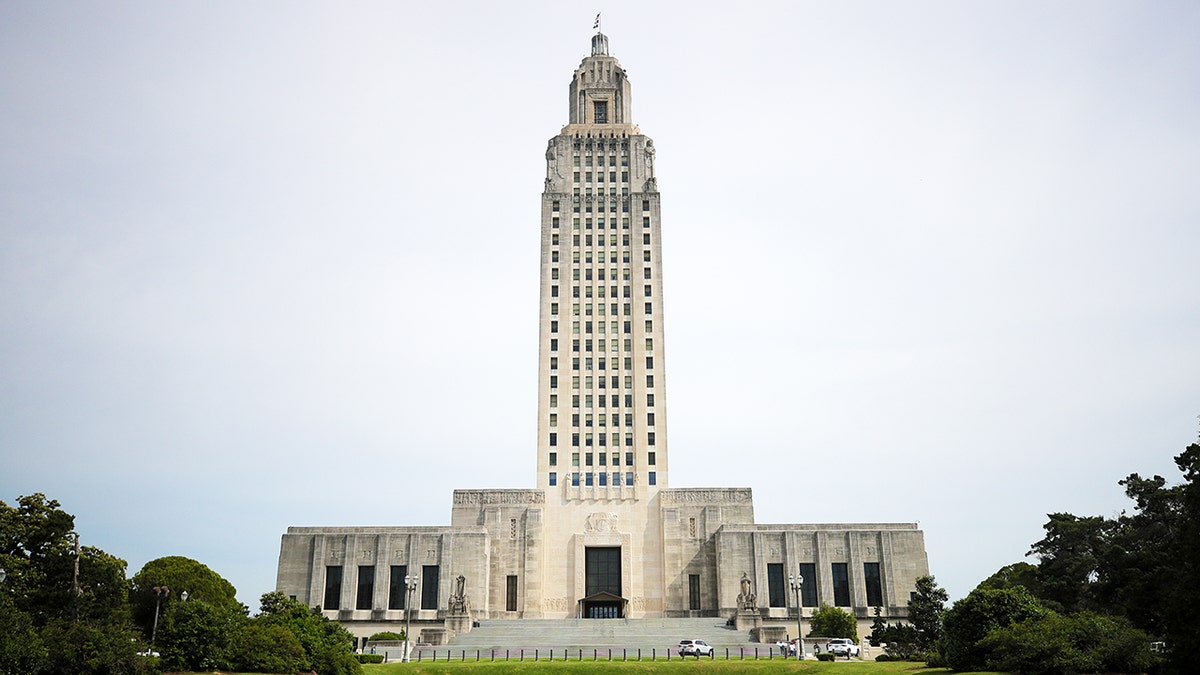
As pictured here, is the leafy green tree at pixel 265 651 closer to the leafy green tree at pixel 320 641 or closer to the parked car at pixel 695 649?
the leafy green tree at pixel 320 641

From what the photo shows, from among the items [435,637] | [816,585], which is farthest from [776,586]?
[435,637]

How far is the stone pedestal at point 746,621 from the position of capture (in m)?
63.1

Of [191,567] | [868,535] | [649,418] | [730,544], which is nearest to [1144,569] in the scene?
[868,535]

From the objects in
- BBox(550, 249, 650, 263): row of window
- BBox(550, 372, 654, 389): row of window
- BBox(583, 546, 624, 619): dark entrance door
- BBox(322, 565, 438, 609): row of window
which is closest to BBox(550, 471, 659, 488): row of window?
BBox(583, 546, 624, 619): dark entrance door

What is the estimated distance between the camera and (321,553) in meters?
72.6

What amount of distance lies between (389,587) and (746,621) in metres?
26.8

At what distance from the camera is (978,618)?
32781 millimetres

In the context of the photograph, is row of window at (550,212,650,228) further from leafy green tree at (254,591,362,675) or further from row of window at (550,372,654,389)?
leafy green tree at (254,591,362,675)

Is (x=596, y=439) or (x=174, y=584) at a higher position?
(x=596, y=439)

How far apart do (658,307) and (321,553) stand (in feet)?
112

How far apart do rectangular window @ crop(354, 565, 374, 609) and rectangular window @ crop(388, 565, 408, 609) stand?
4.62ft

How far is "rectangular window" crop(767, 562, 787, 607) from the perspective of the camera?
234 ft

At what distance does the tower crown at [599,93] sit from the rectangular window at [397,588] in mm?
44132

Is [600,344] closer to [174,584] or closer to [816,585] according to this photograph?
[816,585]
